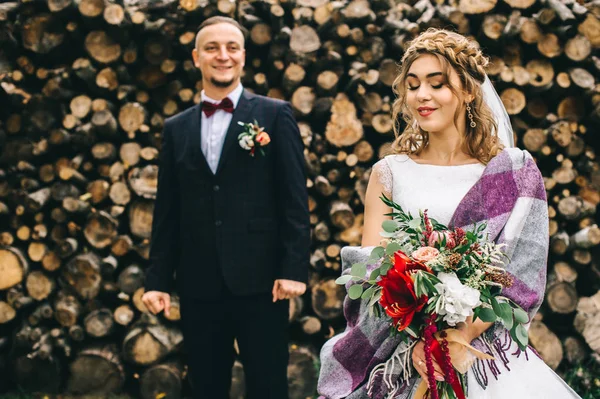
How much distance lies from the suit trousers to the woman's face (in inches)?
46.2

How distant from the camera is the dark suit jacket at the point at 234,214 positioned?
8.83ft

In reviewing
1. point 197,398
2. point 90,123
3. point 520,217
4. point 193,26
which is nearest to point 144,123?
point 90,123

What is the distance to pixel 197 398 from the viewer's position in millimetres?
2754

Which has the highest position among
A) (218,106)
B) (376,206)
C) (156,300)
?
(218,106)

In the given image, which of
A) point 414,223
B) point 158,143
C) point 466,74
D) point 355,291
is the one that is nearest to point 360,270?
point 355,291

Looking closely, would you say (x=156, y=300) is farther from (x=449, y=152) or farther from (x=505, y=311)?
(x=505, y=311)

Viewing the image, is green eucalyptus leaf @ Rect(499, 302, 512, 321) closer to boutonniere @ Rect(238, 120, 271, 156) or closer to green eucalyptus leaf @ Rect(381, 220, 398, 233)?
green eucalyptus leaf @ Rect(381, 220, 398, 233)

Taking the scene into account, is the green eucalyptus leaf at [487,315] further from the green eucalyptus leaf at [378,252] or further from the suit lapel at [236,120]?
the suit lapel at [236,120]

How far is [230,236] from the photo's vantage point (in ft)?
8.89

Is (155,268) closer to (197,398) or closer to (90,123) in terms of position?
(197,398)

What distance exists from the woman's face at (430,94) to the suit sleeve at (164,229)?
1.28m

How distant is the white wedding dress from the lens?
1.76 meters

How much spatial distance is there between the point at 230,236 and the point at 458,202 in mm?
1142

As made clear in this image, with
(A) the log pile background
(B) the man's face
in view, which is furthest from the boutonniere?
(A) the log pile background
